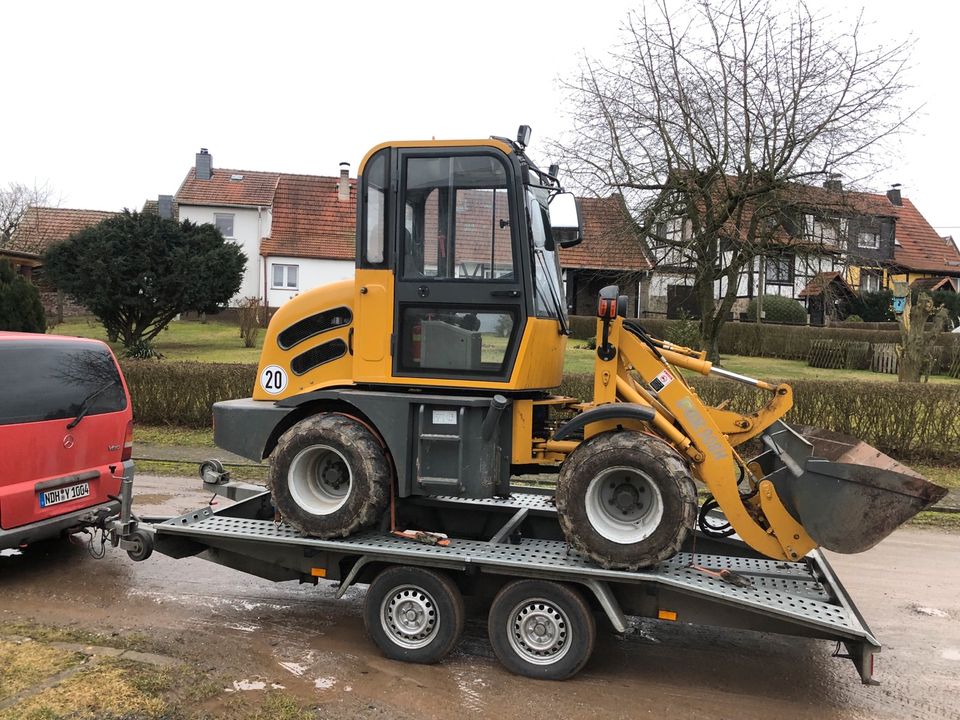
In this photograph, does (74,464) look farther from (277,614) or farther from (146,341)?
(146,341)

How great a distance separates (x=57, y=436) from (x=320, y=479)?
7.28ft

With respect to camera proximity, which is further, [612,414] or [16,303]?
[16,303]

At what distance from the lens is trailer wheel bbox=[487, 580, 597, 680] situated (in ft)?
15.4

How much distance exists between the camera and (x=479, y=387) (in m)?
5.25

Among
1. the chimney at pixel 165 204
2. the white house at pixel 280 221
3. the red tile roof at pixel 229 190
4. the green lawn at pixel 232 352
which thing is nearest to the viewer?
the green lawn at pixel 232 352

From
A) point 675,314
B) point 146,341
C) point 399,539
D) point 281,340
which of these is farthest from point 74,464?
point 675,314

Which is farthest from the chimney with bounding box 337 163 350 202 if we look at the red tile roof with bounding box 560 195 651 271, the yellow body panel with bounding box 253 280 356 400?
the yellow body panel with bounding box 253 280 356 400

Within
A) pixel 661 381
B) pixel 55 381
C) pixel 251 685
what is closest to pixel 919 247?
pixel 661 381

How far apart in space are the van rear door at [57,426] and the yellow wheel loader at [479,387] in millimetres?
1974

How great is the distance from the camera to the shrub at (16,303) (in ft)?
61.2

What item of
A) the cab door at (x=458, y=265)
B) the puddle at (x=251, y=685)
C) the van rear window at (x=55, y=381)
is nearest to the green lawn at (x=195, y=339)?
the van rear window at (x=55, y=381)

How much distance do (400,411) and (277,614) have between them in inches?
71.4

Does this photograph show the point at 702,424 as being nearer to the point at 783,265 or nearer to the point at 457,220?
the point at 457,220

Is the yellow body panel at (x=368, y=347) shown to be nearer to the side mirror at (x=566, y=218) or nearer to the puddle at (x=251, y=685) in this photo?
the side mirror at (x=566, y=218)
